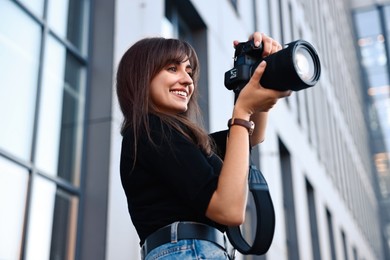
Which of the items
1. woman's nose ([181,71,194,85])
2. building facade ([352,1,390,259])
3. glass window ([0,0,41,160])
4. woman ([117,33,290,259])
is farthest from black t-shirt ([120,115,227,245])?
building facade ([352,1,390,259])

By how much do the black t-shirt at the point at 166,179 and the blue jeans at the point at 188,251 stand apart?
82 millimetres

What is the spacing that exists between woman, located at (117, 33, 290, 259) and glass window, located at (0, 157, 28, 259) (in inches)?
118

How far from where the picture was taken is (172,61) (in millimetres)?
2209

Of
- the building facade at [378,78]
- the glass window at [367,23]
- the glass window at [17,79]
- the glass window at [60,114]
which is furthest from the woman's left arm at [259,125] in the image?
the glass window at [367,23]

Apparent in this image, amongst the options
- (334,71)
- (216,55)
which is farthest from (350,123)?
(216,55)

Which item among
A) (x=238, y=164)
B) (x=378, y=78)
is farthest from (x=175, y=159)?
(x=378, y=78)

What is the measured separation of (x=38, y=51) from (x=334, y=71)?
68.8ft

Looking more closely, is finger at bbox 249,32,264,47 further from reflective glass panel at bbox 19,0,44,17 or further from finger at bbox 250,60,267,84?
reflective glass panel at bbox 19,0,44,17

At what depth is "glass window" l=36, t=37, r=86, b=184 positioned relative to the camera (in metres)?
5.61

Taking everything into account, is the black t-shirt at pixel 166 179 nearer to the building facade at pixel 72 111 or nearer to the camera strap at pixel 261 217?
the camera strap at pixel 261 217

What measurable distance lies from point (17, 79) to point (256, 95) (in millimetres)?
3814

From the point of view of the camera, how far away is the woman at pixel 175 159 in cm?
182

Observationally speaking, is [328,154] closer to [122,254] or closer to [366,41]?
[122,254]

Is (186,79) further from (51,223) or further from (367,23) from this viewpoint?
(367,23)
